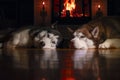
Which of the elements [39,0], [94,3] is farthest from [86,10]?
[39,0]

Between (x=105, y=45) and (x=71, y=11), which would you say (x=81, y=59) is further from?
(x=71, y=11)

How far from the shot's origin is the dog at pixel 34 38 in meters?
7.06

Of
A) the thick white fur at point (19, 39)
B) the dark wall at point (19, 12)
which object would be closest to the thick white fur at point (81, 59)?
the thick white fur at point (19, 39)

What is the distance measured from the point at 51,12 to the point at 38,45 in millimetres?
3662

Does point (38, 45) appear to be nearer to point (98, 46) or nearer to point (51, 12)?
point (98, 46)

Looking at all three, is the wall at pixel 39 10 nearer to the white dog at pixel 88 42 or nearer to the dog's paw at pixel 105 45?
the white dog at pixel 88 42

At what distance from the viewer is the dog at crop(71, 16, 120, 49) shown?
6832mm

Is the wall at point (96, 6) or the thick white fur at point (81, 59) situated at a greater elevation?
the wall at point (96, 6)

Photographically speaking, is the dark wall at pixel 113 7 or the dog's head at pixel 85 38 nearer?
the dog's head at pixel 85 38

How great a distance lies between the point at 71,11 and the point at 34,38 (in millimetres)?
3462

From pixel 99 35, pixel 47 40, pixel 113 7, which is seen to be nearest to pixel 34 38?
pixel 47 40

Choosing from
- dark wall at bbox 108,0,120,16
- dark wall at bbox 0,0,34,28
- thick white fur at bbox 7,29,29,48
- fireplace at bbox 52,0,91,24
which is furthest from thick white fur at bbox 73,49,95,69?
dark wall at bbox 0,0,34,28

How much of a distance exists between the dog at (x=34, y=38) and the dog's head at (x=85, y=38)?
28 cm

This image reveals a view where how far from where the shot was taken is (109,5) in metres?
10.6
